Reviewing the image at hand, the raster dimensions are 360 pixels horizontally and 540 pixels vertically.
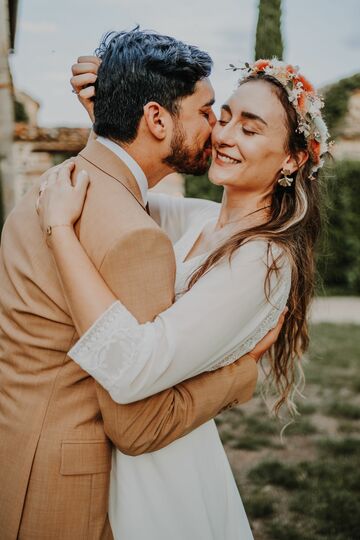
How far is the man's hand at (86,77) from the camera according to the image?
7.36ft

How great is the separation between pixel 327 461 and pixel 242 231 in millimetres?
3108

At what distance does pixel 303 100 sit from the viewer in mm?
2469

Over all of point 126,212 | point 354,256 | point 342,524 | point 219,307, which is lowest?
point 354,256

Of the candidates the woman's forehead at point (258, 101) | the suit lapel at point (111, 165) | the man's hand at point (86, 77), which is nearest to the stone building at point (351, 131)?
the woman's forehead at point (258, 101)

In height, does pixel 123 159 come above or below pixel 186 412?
above

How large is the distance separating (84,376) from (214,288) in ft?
1.52

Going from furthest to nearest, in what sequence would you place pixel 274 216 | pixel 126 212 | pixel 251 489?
1. pixel 251 489
2. pixel 274 216
3. pixel 126 212

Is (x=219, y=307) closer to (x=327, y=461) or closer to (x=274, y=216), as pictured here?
(x=274, y=216)

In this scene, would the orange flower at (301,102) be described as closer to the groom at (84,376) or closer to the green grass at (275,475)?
the groom at (84,376)

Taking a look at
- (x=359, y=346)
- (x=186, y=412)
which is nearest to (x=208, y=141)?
(x=186, y=412)

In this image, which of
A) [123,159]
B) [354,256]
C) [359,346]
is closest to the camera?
[123,159]

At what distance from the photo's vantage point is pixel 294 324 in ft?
8.61

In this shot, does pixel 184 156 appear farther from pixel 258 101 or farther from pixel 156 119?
pixel 258 101

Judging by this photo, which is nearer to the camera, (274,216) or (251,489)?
(274,216)
